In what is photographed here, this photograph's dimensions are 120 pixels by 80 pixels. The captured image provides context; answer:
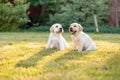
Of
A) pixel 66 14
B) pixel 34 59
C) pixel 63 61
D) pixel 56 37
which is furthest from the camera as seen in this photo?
pixel 66 14

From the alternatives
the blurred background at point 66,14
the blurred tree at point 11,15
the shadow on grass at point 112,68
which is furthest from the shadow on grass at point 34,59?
the blurred tree at point 11,15

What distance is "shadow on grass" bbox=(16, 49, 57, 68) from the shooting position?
239 inches

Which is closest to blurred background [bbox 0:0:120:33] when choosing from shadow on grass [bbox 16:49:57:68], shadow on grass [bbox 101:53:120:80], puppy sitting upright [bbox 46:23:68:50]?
puppy sitting upright [bbox 46:23:68:50]

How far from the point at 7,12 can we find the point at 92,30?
14.2ft

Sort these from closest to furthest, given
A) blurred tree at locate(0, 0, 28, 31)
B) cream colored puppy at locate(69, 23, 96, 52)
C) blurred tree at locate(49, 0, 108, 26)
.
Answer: cream colored puppy at locate(69, 23, 96, 52) → blurred tree at locate(0, 0, 28, 31) → blurred tree at locate(49, 0, 108, 26)

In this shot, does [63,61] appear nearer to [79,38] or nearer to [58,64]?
[58,64]

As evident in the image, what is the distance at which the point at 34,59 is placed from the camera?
659 centimetres

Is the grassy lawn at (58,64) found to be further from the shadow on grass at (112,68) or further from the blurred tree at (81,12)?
the blurred tree at (81,12)

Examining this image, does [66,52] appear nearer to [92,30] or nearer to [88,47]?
[88,47]

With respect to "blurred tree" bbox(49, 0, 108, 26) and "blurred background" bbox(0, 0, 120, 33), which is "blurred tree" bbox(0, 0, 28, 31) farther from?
"blurred tree" bbox(49, 0, 108, 26)

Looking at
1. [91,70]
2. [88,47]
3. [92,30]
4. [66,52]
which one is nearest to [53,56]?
[66,52]

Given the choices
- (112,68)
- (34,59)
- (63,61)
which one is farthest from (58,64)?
(112,68)

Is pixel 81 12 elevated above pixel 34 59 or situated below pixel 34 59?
below

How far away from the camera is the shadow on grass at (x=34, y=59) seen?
6.08 metres
